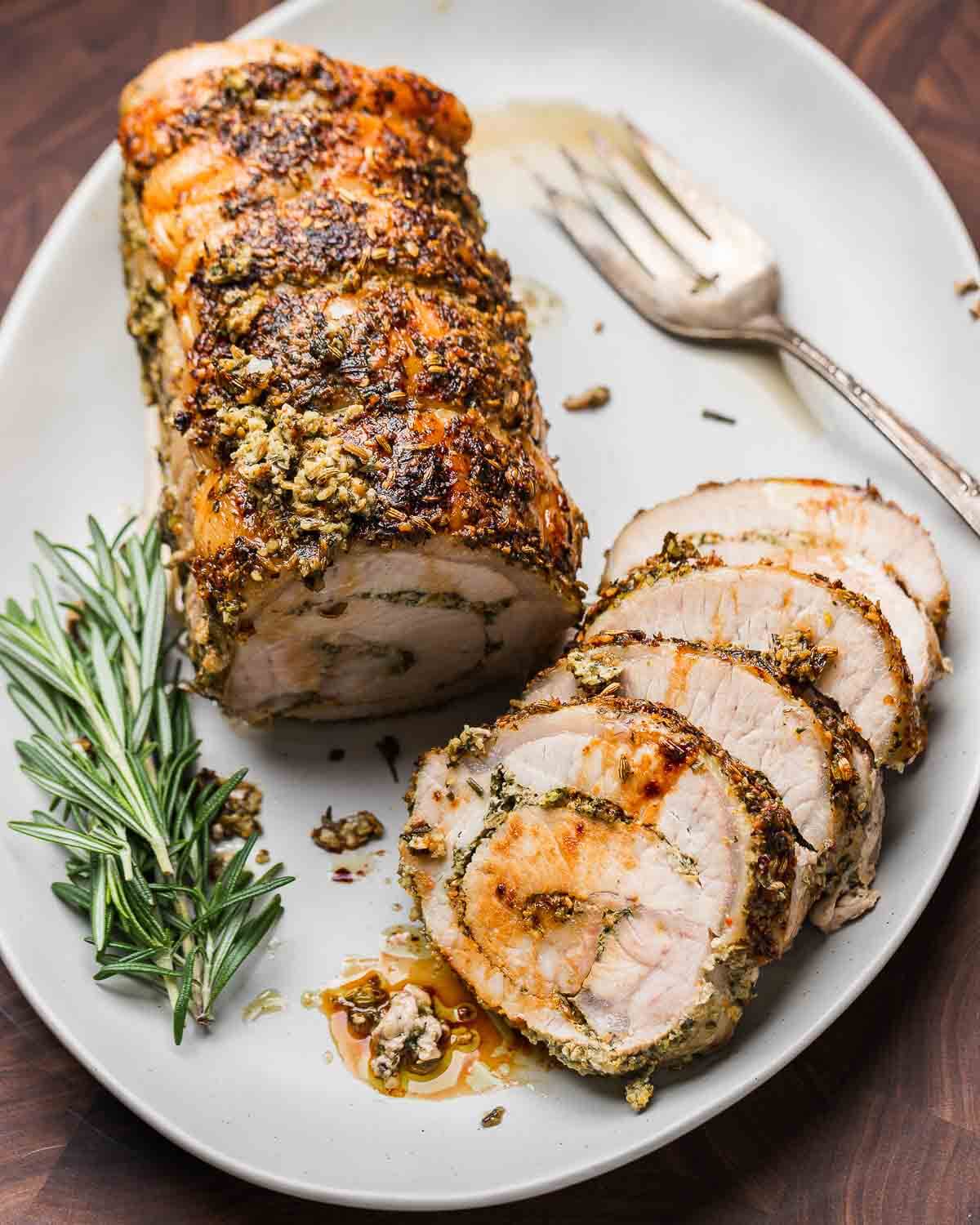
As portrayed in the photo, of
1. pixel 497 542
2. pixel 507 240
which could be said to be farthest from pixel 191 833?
pixel 507 240

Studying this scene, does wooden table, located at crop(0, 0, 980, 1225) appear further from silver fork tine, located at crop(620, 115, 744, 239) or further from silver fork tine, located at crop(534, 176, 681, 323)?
silver fork tine, located at crop(620, 115, 744, 239)

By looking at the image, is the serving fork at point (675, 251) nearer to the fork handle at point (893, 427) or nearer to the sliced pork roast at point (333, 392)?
the fork handle at point (893, 427)

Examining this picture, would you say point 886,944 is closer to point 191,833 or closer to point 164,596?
point 191,833

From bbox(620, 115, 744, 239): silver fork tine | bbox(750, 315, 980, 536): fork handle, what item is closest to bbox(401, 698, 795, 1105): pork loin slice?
bbox(750, 315, 980, 536): fork handle

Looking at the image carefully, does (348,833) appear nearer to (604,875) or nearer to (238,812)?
(238,812)

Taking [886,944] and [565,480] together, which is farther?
[565,480]

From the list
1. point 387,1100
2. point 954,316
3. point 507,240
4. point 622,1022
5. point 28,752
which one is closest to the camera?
point 622,1022

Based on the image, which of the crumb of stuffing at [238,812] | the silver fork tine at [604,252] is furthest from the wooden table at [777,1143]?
the silver fork tine at [604,252]

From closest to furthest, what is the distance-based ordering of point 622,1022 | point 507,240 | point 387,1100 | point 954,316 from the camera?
point 622,1022, point 387,1100, point 954,316, point 507,240
